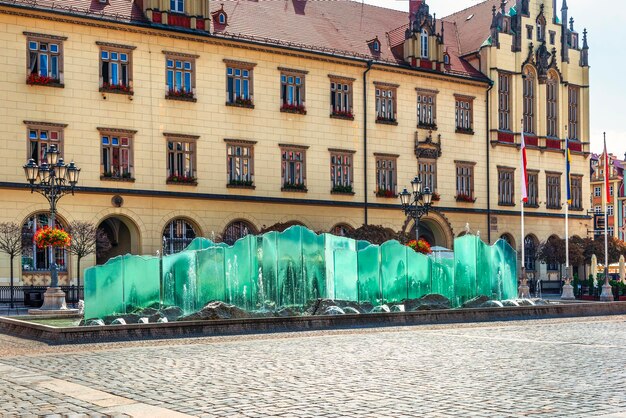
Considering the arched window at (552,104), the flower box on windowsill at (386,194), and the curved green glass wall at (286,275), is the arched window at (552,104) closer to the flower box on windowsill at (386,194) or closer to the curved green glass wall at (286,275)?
the flower box on windowsill at (386,194)

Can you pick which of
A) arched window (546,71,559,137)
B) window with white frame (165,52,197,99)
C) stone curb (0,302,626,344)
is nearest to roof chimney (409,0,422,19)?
arched window (546,71,559,137)

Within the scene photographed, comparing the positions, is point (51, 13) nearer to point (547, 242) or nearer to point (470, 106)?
point (470, 106)

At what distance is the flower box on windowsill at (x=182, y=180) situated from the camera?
139 feet

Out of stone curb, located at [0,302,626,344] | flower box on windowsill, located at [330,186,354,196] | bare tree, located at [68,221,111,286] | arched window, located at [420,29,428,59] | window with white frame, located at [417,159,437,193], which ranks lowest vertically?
stone curb, located at [0,302,626,344]

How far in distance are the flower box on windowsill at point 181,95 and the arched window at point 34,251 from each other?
27.1 feet

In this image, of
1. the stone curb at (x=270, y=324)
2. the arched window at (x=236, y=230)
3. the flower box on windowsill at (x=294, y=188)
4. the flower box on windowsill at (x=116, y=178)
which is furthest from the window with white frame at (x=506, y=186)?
the flower box on windowsill at (x=116, y=178)

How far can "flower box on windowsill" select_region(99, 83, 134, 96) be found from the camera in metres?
40.6

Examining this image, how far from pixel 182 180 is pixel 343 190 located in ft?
32.1

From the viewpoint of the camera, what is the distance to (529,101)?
57.3 metres

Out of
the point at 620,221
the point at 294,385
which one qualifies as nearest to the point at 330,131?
the point at 294,385

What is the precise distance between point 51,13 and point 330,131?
16.2m

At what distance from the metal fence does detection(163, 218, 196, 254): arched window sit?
575 cm

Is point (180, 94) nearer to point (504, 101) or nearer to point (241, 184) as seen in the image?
point (241, 184)

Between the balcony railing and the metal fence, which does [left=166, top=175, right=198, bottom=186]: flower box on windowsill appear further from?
the balcony railing
